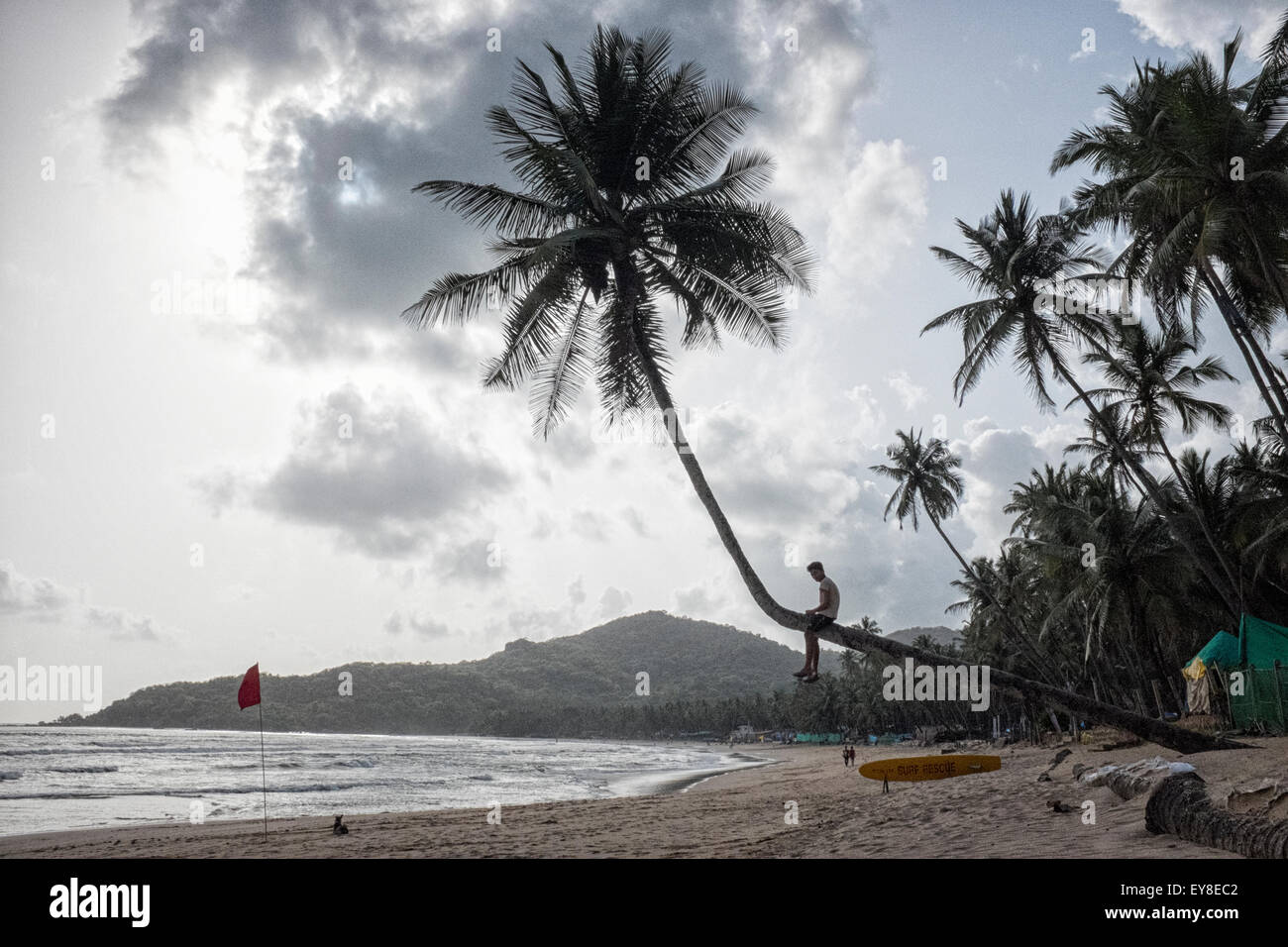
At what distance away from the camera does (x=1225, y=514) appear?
974 inches

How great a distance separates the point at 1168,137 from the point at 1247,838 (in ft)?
46.0

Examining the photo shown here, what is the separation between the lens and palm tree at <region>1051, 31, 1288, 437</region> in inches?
526

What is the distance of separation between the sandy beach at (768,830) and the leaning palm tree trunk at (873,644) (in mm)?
579

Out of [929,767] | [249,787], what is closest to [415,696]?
[249,787]

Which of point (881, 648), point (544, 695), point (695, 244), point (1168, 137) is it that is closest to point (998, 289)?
point (1168, 137)

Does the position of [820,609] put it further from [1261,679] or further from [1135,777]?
[1261,679]

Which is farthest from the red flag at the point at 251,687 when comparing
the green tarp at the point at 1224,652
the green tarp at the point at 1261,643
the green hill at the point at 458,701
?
the green hill at the point at 458,701

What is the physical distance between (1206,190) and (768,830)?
1394 cm

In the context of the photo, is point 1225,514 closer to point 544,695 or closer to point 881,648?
point 881,648

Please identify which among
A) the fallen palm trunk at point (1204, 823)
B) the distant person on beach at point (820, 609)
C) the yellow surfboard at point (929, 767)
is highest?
the distant person on beach at point (820, 609)

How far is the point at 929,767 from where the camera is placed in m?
16.3

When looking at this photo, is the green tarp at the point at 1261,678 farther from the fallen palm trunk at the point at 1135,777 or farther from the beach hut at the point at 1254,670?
the fallen palm trunk at the point at 1135,777

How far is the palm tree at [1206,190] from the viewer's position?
13352 millimetres

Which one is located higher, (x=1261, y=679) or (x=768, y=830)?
(x=1261, y=679)
